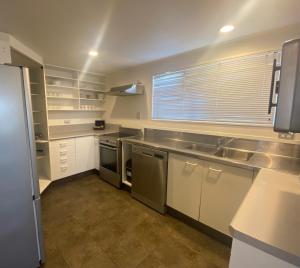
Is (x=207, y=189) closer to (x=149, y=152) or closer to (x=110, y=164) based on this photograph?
(x=149, y=152)

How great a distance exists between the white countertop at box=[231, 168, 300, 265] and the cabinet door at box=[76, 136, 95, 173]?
9.43 ft

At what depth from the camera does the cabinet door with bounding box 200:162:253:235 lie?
1.60 meters

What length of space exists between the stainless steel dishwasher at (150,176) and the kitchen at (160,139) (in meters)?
0.02

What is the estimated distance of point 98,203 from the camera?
2.51 metres

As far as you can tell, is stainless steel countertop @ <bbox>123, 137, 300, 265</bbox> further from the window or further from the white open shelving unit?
the white open shelving unit

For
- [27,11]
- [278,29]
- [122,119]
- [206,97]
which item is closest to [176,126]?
[206,97]

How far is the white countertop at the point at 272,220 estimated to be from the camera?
613 mm

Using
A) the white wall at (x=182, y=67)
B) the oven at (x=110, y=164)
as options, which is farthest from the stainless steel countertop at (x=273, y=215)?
the oven at (x=110, y=164)

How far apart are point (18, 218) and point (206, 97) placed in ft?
7.77

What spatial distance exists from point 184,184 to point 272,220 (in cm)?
131

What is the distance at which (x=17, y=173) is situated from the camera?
1.22m

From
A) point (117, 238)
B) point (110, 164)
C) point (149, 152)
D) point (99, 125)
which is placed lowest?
point (117, 238)

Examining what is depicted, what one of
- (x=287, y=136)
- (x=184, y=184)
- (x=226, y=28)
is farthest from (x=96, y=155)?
(x=287, y=136)

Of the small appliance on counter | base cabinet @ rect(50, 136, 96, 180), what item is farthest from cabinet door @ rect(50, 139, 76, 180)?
the small appliance on counter
